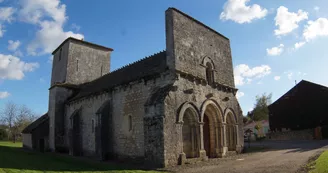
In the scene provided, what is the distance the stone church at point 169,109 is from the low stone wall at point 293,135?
1893 centimetres

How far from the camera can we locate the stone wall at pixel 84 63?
96.6 feet

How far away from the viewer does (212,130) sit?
1881 cm

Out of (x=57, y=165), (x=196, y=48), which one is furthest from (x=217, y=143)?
(x=57, y=165)

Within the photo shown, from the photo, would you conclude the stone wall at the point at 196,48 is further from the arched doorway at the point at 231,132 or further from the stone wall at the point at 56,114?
the stone wall at the point at 56,114

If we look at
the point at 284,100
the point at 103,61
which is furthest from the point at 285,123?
the point at 103,61

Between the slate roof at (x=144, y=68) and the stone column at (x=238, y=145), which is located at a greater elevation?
the slate roof at (x=144, y=68)

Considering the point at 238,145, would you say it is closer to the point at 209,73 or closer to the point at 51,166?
the point at 209,73

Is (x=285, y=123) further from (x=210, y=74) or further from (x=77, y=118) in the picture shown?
(x=77, y=118)

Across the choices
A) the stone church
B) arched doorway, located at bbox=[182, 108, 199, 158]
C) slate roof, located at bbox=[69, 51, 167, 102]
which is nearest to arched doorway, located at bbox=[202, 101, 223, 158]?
the stone church

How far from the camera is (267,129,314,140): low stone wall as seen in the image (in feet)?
114

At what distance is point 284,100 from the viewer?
1612 inches

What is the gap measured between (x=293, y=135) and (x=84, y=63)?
3028 cm

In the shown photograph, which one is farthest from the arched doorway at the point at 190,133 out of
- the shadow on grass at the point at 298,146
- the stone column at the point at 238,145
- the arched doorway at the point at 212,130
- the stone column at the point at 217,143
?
the shadow on grass at the point at 298,146

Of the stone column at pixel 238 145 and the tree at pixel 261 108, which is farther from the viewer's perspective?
the tree at pixel 261 108
